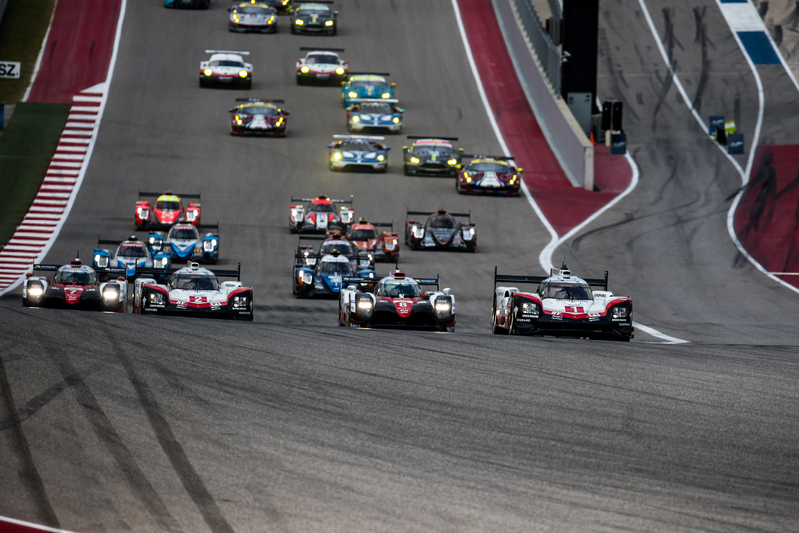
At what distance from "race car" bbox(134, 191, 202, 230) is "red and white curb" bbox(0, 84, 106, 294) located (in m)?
2.76

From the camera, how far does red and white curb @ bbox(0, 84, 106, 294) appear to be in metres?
32.8

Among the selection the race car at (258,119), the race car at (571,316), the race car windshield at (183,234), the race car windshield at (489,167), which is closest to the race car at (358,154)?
the race car windshield at (489,167)

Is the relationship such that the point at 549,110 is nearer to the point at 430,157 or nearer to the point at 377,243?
the point at 430,157

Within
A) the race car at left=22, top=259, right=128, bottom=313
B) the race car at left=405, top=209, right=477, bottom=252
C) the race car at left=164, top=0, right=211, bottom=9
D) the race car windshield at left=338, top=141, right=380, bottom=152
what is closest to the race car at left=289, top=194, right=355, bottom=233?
the race car at left=405, top=209, right=477, bottom=252

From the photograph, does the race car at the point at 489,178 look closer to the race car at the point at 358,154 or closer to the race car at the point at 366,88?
the race car at the point at 358,154

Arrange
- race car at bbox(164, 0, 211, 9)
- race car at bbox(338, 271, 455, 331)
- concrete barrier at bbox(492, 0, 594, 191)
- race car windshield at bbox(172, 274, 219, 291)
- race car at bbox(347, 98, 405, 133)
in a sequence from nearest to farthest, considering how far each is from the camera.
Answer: race car at bbox(338, 271, 455, 331), race car windshield at bbox(172, 274, 219, 291), concrete barrier at bbox(492, 0, 594, 191), race car at bbox(347, 98, 405, 133), race car at bbox(164, 0, 211, 9)

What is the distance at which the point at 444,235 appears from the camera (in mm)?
34875

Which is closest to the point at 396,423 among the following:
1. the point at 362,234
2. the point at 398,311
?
the point at 398,311

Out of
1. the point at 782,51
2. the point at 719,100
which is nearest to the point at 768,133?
the point at 719,100

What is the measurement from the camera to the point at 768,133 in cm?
5047

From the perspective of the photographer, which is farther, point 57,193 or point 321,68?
point 321,68

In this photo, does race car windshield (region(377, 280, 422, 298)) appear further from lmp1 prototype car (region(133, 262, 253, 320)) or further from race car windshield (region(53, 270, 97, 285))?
race car windshield (region(53, 270, 97, 285))

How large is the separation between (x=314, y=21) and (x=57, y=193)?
22895 mm

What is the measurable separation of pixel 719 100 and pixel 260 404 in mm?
46333
